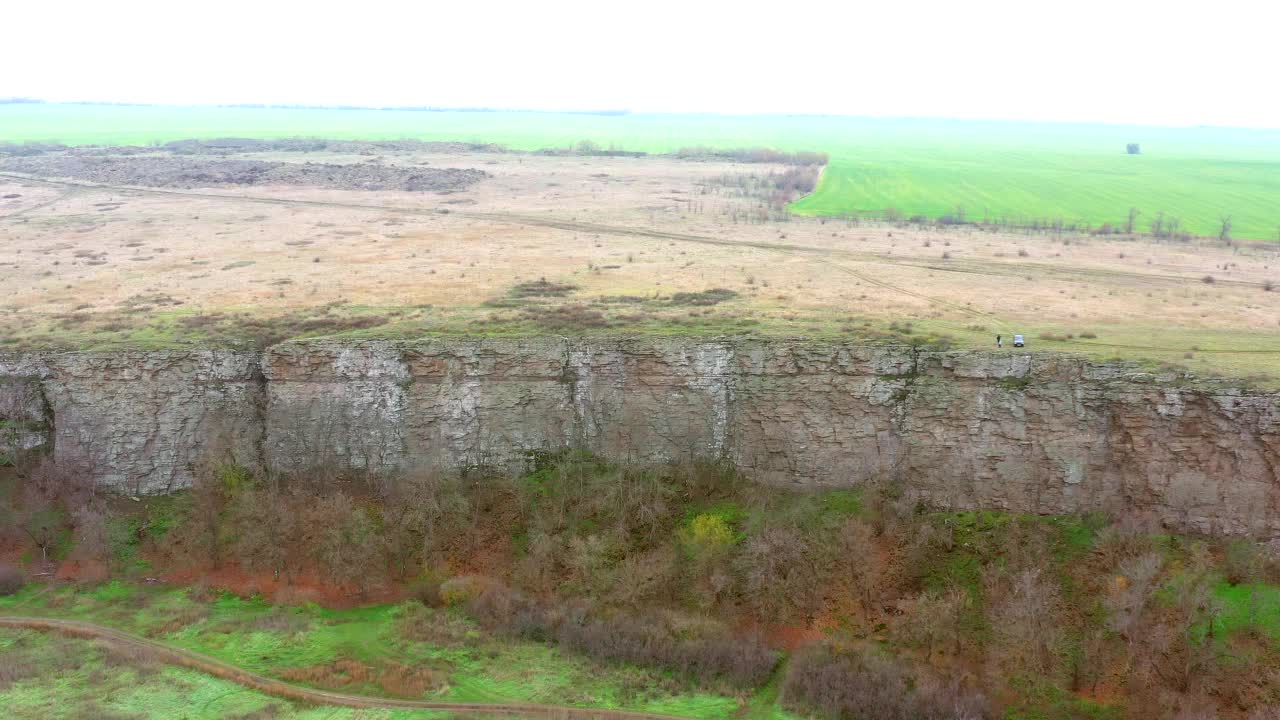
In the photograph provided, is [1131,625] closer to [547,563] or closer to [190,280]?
[547,563]

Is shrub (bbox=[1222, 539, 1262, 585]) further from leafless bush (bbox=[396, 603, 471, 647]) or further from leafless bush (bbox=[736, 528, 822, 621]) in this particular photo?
leafless bush (bbox=[396, 603, 471, 647])

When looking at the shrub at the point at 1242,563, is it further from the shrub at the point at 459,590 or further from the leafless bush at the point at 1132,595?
the shrub at the point at 459,590

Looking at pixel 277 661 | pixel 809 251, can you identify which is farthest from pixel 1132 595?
pixel 809 251

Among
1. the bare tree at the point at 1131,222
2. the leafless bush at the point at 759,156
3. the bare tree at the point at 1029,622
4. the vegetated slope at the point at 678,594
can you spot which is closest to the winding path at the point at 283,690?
the vegetated slope at the point at 678,594

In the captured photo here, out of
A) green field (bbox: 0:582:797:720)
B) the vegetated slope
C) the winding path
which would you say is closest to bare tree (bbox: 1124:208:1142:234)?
the vegetated slope

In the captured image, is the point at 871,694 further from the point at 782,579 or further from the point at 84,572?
the point at 84,572

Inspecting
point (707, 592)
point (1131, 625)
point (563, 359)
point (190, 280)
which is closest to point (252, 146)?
point (190, 280)
